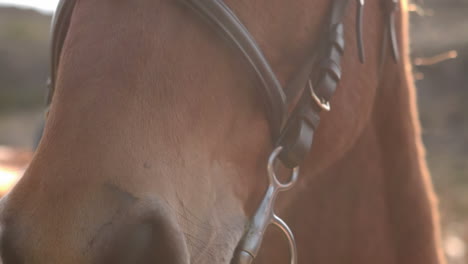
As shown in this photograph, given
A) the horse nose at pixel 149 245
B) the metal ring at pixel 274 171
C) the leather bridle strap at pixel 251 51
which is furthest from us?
the metal ring at pixel 274 171

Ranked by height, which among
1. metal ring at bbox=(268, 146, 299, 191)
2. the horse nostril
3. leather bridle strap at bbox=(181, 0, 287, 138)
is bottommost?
metal ring at bbox=(268, 146, 299, 191)

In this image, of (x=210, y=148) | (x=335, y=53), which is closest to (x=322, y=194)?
(x=335, y=53)

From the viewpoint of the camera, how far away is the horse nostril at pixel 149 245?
1111mm

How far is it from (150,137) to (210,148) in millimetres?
193

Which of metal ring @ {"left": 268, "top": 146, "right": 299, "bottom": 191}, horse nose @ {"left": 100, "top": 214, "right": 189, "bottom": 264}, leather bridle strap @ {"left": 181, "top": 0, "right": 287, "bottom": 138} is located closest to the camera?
horse nose @ {"left": 100, "top": 214, "right": 189, "bottom": 264}

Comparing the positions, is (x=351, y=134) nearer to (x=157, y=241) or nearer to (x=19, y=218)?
(x=157, y=241)

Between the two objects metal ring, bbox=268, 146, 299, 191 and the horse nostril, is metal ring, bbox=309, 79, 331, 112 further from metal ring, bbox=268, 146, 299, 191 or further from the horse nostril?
the horse nostril

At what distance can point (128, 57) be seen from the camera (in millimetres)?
1252

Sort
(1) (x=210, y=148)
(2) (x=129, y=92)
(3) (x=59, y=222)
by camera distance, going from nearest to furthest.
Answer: (3) (x=59, y=222), (2) (x=129, y=92), (1) (x=210, y=148)

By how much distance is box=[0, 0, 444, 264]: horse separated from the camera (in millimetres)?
1123

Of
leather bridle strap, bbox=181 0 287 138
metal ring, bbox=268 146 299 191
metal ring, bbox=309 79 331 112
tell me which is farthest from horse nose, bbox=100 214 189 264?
metal ring, bbox=309 79 331 112

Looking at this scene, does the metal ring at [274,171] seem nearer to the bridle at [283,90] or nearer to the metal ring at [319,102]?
the bridle at [283,90]

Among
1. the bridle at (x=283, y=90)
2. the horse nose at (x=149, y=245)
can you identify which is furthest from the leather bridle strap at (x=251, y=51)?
the horse nose at (x=149, y=245)

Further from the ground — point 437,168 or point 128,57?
point 128,57
